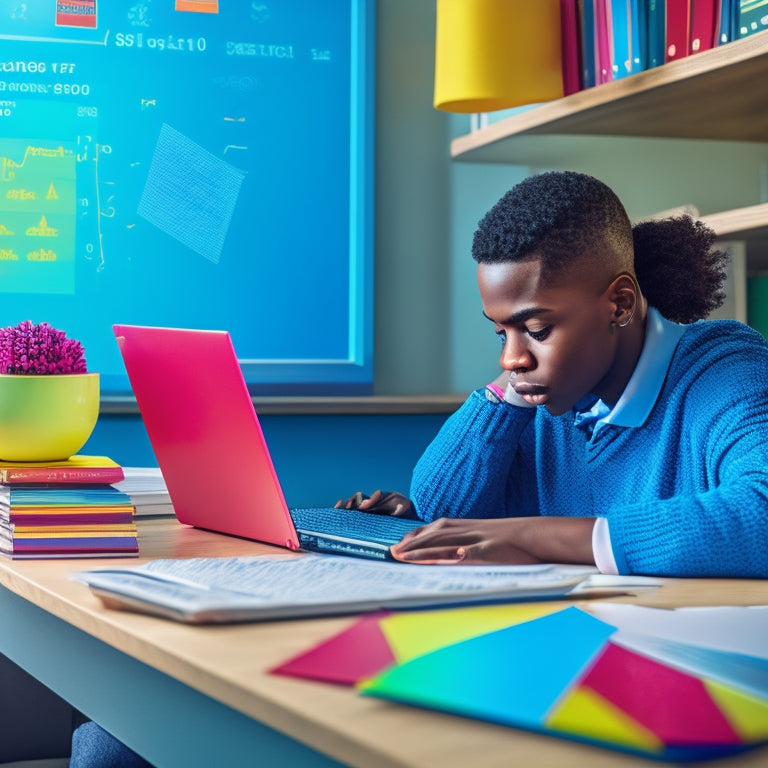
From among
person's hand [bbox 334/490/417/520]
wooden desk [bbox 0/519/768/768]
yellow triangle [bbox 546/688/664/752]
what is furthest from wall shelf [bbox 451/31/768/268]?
yellow triangle [bbox 546/688/664/752]

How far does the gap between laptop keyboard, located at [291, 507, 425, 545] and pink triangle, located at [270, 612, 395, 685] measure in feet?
1.30

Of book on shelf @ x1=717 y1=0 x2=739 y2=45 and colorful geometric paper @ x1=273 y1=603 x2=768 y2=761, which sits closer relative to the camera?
colorful geometric paper @ x1=273 y1=603 x2=768 y2=761

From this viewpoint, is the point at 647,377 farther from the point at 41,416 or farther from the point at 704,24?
the point at 704,24

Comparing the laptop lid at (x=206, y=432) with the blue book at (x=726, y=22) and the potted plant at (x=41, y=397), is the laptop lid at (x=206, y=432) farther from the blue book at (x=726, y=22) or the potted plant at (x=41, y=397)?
the blue book at (x=726, y=22)

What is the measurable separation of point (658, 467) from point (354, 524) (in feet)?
1.22

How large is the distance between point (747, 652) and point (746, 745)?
0.64 feet

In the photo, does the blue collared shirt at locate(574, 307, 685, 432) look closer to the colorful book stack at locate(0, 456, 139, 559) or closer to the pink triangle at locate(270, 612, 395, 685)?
the colorful book stack at locate(0, 456, 139, 559)

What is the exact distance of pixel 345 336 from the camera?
2.51 m

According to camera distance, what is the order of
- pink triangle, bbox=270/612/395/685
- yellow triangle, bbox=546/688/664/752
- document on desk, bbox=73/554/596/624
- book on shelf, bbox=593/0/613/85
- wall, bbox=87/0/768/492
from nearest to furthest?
yellow triangle, bbox=546/688/664/752, pink triangle, bbox=270/612/395/685, document on desk, bbox=73/554/596/624, book on shelf, bbox=593/0/613/85, wall, bbox=87/0/768/492

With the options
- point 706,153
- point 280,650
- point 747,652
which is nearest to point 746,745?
point 747,652

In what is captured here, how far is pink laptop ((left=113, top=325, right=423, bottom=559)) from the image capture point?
45.8 inches

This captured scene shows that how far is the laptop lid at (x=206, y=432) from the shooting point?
1174 millimetres

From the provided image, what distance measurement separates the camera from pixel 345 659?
0.65m

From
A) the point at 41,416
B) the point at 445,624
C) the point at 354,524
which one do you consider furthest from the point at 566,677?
the point at 41,416
